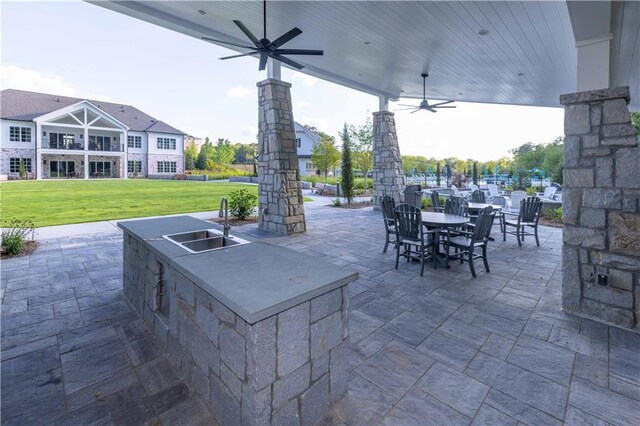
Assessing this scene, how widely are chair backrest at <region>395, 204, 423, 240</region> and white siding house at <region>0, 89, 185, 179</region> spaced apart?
2715 centimetres

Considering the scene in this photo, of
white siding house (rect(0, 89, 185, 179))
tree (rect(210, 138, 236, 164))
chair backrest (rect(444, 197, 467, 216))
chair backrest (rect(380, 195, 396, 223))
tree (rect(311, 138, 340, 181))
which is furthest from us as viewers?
tree (rect(210, 138, 236, 164))

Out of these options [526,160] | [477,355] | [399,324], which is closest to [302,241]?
Answer: [399,324]

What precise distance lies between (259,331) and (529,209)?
19.8 feet

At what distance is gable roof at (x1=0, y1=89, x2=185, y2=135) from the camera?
21484 mm

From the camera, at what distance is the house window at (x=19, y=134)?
2111 centimetres

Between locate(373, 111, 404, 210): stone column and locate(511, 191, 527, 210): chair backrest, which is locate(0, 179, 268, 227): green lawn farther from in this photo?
locate(511, 191, 527, 210): chair backrest

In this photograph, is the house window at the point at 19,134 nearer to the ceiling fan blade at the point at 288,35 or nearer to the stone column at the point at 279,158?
the stone column at the point at 279,158

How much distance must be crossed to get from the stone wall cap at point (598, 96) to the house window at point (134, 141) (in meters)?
30.7

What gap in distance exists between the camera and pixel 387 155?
995 cm

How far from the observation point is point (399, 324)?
264cm

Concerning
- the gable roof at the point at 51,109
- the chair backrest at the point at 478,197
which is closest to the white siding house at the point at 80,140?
the gable roof at the point at 51,109

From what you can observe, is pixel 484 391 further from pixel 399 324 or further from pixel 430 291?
pixel 430 291

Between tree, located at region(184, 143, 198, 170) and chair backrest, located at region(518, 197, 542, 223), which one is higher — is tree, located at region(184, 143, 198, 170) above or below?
above

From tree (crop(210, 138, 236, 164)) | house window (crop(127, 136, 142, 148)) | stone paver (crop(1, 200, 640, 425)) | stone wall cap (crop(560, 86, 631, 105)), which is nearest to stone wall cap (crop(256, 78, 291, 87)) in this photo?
stone paver (crop(1, 200, 640, 425))
